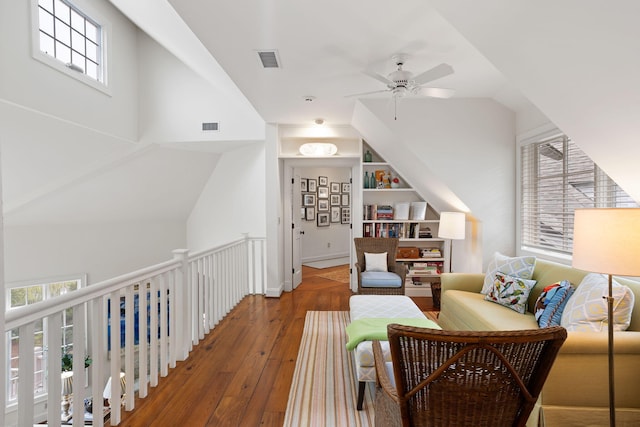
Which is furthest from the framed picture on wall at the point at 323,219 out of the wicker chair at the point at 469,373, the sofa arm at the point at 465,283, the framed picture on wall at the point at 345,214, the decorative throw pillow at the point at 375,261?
→ the wicker chair at the point at 469,373

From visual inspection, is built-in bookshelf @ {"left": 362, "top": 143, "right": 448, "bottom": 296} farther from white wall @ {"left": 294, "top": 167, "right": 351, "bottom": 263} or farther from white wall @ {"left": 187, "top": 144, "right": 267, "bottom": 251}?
white wall @ {"left": 294, "top": 167, "right": 351, "bottom": 263}

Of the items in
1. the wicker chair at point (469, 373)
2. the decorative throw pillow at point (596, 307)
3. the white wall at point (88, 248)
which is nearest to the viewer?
the wicker chair at point (469, 373)

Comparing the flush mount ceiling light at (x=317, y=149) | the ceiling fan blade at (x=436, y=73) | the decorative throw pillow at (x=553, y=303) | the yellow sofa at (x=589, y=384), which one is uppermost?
the ceiling fan blade at (x=436, y=73)

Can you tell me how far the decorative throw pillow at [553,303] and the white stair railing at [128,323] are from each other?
2.74 m

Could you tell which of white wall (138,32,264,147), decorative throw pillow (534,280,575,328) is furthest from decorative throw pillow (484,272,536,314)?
white wall (138,32,264,147)

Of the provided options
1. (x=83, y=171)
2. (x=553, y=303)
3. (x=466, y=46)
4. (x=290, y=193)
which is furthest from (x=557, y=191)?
(x=83, y=171)

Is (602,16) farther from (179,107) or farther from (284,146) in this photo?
(179,107)

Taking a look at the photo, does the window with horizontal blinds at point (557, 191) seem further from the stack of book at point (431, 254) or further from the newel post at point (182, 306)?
the newel post at point (182, 306)

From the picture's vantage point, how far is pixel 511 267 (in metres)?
3.07

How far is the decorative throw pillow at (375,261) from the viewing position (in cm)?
435

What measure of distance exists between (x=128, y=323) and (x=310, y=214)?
17.7 ft

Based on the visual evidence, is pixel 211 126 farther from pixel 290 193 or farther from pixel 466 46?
pixel 466 46

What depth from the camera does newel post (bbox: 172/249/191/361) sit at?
285 cm

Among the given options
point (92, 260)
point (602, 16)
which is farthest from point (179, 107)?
point (602, 16)
